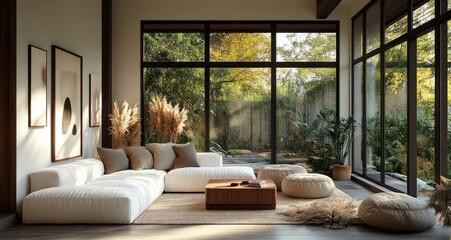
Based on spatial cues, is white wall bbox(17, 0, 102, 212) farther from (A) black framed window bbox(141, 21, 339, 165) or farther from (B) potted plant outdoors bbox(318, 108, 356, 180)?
(B) potted plant outdoors bbox(318, 108, 356, 180)

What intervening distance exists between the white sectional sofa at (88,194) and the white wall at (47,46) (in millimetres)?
248

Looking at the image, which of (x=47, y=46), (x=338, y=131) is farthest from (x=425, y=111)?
(x=47, y=46)

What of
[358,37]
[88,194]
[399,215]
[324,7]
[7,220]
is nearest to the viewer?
Answer: [399,215]

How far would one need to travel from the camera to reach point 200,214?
502 centimetres

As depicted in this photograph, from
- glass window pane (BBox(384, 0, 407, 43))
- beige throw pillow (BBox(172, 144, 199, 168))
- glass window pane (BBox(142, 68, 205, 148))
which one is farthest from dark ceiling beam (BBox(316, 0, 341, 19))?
beige throw pillow (BBox(172, 144, 199, 168))

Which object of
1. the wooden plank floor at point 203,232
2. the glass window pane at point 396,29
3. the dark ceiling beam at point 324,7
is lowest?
the wooden plank floor at point 203,232

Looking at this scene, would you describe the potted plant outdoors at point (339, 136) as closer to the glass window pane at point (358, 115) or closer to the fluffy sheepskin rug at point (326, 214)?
the glass window pane at point (358, 115)

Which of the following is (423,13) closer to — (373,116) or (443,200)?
(373,116)

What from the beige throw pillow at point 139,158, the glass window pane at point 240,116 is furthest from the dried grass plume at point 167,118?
the beige throw pillow at point 139,158

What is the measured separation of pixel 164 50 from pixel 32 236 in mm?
5137

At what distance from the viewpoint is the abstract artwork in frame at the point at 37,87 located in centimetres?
506

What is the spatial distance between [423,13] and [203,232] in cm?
384

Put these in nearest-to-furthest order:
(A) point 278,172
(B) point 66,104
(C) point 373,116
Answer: (B) point 66,104, (A) point 278,172, (C) point 373,116

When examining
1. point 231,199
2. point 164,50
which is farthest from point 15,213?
point 164,50
